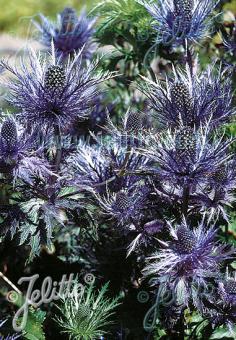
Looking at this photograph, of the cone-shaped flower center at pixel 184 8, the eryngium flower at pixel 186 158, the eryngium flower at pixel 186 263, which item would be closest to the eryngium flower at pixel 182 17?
the cone-shaped flower center at pixel 184 8

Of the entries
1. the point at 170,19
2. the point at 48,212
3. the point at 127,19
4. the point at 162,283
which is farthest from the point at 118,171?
the point at 127,19

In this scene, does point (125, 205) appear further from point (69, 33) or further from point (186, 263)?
point (69, 33)

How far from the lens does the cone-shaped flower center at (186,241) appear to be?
54.0 inches

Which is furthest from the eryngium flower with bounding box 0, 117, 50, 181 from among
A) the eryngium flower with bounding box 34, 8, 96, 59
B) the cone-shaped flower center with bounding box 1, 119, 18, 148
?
the eryngium flower with bounding box 34, 8, 96, 59

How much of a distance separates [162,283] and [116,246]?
417mm

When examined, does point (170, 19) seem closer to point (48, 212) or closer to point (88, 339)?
point (48, 212)

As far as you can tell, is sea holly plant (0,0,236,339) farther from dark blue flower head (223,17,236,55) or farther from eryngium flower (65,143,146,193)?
dark blue flower head (223,17,236,55)

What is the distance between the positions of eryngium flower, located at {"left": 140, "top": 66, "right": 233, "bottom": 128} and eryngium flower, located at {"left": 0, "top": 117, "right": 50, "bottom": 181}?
28cm

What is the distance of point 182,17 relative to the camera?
5.62 feet

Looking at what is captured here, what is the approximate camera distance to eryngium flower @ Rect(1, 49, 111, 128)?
148 cm

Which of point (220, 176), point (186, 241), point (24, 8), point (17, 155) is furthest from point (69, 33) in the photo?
point (24, 8)

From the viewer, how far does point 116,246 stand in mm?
1790

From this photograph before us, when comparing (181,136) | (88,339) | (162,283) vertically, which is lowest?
(88,339)

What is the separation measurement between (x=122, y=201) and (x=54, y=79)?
0.97ft
